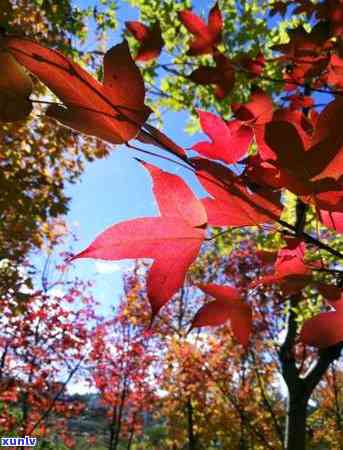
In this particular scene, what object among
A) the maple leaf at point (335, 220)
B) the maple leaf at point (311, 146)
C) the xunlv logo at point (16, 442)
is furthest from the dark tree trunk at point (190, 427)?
the maple leaf at point (311, 146)

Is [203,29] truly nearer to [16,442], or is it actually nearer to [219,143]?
[219,143]

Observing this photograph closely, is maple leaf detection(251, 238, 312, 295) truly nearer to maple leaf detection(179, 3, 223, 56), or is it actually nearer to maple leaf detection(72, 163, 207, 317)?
maple leaf detection(72, 163, 207, 317)

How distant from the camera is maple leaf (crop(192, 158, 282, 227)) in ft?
1.51

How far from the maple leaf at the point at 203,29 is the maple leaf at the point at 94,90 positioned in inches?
35.5

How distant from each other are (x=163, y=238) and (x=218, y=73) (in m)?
0.94

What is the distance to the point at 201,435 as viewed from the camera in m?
15.1

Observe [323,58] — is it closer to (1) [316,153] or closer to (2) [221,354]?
(1) [316,153]

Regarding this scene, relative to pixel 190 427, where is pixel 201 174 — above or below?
above

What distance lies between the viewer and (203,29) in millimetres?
1264

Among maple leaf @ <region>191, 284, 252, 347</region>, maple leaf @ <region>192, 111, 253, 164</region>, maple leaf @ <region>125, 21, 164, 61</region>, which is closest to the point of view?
maple leaf @ <region>192, 111, 253, 164</region>

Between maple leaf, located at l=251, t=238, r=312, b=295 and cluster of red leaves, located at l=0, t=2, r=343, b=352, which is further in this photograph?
maple leaf, located at l=251, t=238, r=312, b=295

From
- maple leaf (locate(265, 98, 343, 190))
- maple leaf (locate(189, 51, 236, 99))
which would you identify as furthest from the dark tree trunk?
maple leaf (locate(265, 98, 343, 190))

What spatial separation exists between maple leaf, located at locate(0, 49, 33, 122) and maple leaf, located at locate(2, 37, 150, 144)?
0.07 feet

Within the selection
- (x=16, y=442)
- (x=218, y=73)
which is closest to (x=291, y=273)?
(x=218, y=73)
